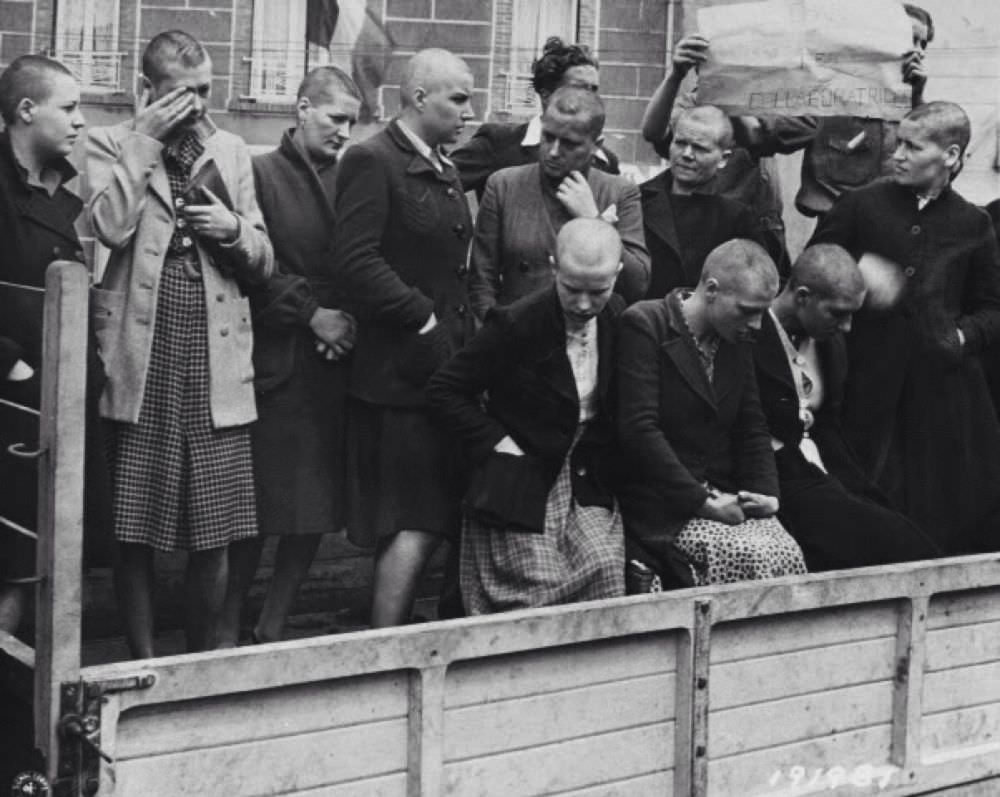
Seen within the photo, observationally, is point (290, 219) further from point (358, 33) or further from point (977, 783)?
point (358, 33)

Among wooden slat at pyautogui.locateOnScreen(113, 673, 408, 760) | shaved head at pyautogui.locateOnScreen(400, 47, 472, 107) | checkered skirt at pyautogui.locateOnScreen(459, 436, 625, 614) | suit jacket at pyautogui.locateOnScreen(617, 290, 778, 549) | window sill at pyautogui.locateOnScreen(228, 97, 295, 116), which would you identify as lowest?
wooden slat at pyautogui.locateOnScreen(113, 673, 408, 760)

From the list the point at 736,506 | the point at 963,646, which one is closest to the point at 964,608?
the point at 963,646

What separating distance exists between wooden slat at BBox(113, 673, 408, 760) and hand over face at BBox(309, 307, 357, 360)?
1824 millimetres

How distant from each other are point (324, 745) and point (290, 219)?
2309 mm

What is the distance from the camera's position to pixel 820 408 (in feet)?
19.3

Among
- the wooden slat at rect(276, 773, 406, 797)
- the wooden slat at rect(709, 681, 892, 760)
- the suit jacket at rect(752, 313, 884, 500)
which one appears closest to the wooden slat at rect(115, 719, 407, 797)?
the wooden slat at rect(276, 773, 406, 797)

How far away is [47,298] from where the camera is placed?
10.8 feet

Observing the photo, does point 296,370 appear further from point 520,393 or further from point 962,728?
point 962,728

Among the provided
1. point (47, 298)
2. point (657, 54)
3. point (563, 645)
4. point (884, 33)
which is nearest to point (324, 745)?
point (563, 645)

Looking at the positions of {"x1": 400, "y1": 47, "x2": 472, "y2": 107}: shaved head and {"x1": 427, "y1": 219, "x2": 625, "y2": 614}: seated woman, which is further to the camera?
{"x1": 400, "y1": 47, "x2": 472, "y2": 107}: shaved head

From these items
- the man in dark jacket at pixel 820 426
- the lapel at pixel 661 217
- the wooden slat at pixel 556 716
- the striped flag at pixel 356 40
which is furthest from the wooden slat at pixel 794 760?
the striped flag at pixel 356 40

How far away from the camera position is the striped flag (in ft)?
35.4

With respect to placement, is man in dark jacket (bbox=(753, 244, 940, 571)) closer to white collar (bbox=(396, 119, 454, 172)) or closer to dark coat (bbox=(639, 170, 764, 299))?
dark coat (bbox=(639, 170, 764, 299))

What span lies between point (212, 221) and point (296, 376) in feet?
2.32
